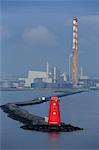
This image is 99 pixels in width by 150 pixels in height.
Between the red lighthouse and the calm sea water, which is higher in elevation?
the red lighthouse

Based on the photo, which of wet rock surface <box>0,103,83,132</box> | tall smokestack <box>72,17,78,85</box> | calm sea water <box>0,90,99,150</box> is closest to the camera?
calm sea water <box>0,90,99,150</box>

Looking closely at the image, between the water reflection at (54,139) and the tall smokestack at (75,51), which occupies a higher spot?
the tall smokestack at (75,51)

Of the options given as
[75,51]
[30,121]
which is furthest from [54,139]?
[30,121]

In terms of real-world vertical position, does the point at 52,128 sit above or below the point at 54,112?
below

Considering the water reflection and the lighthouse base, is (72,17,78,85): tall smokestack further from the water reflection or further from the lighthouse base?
the water reflection

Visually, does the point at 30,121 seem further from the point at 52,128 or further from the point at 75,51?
the point at 75,51

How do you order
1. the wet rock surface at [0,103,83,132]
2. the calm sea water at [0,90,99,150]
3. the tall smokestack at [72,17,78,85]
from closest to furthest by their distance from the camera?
the calm sea water at [0,90,99,150] < the tall smokestack at [72,17,78,85] < the wet rock surface at [0,103,83,132]

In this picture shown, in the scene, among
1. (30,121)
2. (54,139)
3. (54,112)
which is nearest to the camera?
(54,139)

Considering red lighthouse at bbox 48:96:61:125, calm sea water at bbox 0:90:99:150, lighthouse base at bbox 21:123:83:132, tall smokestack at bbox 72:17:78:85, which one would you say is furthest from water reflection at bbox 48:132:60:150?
tall smokestack at bbox 72:17:78:85

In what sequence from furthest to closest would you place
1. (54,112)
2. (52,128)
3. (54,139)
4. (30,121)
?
(30,121)
(54,112)
(52,128)
(54,139)

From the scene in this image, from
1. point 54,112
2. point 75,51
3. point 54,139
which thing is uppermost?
point 75,51

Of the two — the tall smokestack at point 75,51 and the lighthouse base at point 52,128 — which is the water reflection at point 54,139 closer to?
the lighthouse base at point 52,128

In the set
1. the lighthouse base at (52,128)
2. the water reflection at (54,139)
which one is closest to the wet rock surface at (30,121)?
the lighthouse base at (52,128)
